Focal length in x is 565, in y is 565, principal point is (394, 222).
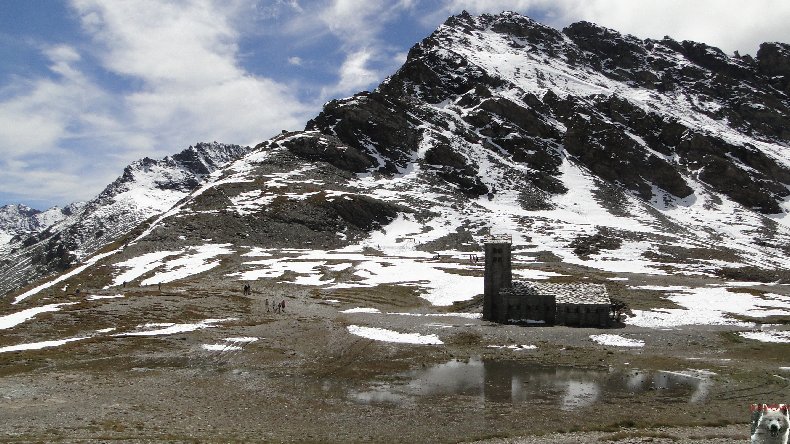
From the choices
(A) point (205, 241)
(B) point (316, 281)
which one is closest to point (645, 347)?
(B) point (316, 281)

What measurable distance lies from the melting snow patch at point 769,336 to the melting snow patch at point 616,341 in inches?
477

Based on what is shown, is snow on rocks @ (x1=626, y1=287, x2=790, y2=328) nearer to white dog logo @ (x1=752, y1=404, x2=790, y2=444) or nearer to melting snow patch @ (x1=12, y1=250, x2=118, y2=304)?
white dog logo @ (x1=752, y1=404, x2=790, y2=444)

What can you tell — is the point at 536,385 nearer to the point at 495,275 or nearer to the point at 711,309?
the point at 495,275

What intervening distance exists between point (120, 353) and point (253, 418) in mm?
22678

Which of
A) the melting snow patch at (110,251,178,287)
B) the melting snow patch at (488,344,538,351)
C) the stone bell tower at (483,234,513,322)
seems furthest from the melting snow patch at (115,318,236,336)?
the melting snow patch at (110,251,178,287)

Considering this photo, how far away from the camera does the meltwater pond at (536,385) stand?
121 ft

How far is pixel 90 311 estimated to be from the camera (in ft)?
210

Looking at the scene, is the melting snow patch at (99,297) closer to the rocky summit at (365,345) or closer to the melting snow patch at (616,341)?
the rocky summit at (365,345)

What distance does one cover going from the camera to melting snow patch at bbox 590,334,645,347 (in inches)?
2154

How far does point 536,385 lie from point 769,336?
32.7 meters

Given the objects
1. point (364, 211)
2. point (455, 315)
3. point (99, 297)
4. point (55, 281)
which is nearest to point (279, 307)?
point (455, 315)

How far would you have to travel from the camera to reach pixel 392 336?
5778 cm

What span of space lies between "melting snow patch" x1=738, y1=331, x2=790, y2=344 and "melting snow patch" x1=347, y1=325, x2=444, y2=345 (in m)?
31.9

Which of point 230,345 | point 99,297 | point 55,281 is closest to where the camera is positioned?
point 230,345
